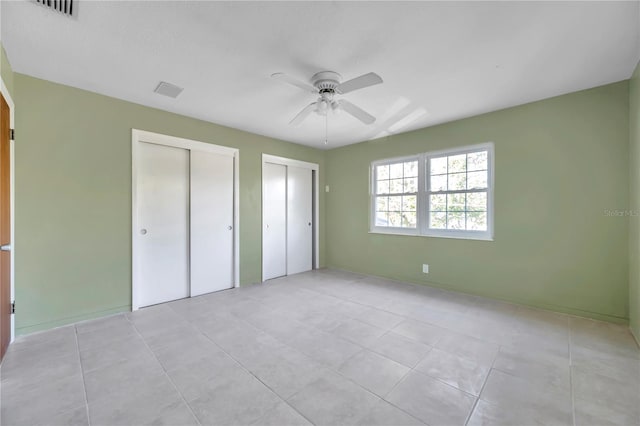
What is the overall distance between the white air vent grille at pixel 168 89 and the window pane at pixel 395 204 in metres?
3.42

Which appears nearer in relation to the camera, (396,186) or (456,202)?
(456,202)

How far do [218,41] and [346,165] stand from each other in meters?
3.49

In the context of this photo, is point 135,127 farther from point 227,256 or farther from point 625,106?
point 625,106

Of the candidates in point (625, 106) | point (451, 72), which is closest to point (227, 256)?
point (451, 72)

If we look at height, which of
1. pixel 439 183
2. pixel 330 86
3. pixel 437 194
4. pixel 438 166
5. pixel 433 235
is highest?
pixel 330 86

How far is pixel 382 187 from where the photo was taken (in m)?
4.83

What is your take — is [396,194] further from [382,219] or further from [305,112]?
[305,112]

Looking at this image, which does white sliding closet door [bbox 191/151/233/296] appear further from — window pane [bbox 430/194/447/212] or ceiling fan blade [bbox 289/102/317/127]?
window pane [bbox 430/194/447/212]

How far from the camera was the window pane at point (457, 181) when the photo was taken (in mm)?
3836

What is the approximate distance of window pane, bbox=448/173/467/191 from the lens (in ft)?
12.6

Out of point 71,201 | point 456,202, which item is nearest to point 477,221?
point 456,202

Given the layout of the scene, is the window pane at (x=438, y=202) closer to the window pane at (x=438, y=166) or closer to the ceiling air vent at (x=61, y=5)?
the window pane at (x=438, y=166)

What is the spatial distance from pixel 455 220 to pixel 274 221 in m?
2.90

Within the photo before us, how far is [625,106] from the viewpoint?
2.71 m
